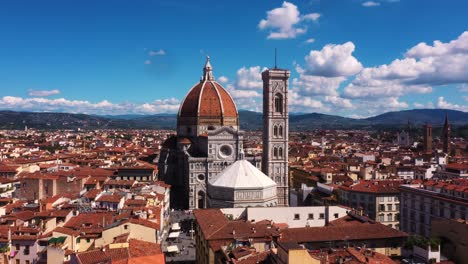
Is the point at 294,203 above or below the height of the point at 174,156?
below

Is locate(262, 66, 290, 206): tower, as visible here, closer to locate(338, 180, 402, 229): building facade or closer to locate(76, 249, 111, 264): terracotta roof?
locate(338, 180, 402, 229): building facade

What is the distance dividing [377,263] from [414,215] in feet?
77.9

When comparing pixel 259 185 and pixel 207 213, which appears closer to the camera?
pixel 207 213

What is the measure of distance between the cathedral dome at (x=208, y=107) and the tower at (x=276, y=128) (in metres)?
7.77

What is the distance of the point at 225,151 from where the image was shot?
207 ft

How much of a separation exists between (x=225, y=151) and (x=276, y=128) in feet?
24.3

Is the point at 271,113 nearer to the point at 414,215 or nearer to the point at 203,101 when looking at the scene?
the point at 203,101

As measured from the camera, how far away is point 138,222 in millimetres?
29750

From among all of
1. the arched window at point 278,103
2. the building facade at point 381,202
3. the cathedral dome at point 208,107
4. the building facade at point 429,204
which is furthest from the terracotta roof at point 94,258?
the cathedral dome at point 208,107

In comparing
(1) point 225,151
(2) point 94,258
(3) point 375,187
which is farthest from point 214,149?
(2) point 94,258

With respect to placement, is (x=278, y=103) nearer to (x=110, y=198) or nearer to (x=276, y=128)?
(x=276, y=128)

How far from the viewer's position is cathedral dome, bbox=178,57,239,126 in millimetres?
67875

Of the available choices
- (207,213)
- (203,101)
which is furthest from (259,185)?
(203,101)

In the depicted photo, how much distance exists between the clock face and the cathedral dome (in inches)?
240
